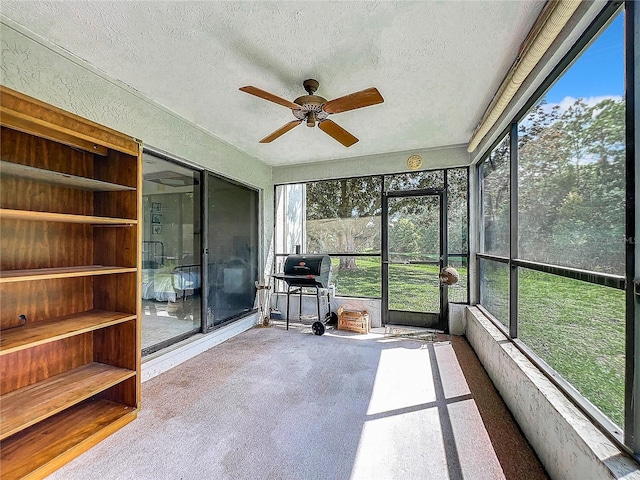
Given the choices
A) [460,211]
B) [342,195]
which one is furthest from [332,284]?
[460,211]

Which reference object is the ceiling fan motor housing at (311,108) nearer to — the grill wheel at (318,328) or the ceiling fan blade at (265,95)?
the ceiling fan blade at (265,95)

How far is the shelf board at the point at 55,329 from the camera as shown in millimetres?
1540

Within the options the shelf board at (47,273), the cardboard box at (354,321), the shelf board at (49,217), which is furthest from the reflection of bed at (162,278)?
the cardboard box at (354,321)

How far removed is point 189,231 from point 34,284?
63.7 inches

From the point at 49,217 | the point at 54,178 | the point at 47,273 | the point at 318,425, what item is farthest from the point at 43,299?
the point at 318,425

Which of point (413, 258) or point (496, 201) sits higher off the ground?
point (496, 201)

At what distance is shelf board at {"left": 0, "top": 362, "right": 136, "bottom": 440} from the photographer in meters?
1.54

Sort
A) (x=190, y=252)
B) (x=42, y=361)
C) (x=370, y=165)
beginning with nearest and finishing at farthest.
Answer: (x=42, y=361), (x=190, y=252), (x=370, y=165)

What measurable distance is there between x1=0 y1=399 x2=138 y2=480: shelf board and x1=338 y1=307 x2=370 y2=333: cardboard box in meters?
2.78

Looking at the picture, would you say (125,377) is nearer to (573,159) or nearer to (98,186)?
(98,186)

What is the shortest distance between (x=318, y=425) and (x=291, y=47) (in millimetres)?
2728

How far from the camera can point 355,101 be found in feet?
7.02

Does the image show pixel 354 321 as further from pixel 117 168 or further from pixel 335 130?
pixel 117 168

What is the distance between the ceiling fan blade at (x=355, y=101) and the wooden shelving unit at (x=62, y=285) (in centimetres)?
158
